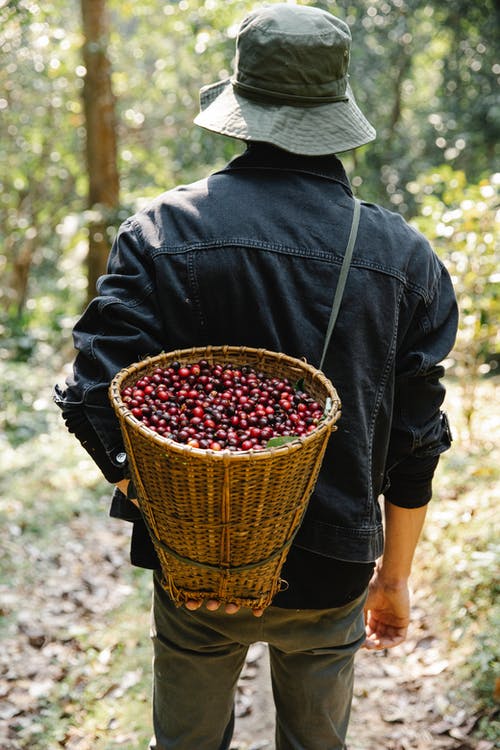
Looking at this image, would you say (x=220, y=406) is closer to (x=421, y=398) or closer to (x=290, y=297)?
(x=290, y=297)

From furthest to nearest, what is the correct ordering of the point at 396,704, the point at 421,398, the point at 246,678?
the point at 246,678 → the point at 396,704 → the point at 421,398

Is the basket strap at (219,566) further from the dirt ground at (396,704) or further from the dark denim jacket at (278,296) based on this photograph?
the dirt ground at (396,704)

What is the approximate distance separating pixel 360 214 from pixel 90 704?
265 centimetres

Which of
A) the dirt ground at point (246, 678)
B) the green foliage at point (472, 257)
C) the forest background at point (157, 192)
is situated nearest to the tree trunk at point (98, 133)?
the forest background at point (157, 192)

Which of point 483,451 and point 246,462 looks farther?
point 483,451

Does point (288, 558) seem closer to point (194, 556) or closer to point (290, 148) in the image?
point (194, 556)

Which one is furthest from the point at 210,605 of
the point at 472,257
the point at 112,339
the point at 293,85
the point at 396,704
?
the point at 472,257

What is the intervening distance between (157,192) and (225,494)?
6.35 metres

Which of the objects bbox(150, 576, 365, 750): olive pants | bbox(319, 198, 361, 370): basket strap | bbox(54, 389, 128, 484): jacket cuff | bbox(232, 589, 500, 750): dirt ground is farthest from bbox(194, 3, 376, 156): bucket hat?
bbox(232, 589, 500, 750): dirt ground

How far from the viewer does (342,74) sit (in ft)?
5.32

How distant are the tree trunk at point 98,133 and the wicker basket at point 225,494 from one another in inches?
194

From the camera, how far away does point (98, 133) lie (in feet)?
20.8

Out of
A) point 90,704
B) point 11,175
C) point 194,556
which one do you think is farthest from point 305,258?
point 11,175

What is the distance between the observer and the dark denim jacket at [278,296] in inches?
62.1
